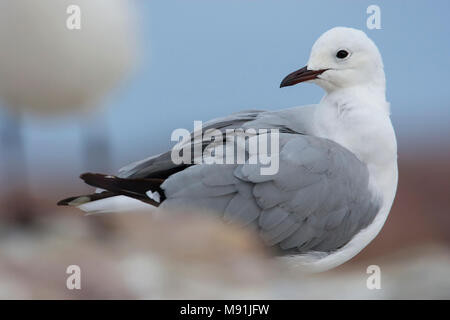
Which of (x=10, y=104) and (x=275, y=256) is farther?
(x=10, y=104)

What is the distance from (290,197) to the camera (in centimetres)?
139

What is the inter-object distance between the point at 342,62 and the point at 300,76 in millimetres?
100

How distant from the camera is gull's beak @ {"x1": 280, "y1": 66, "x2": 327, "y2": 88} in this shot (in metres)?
1.49

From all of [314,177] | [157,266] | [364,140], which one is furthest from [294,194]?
[157,266]

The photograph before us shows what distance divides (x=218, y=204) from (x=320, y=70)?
397 millimetres

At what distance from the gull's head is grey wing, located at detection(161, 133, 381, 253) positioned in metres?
0.15

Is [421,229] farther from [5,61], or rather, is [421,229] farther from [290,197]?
[5,61]

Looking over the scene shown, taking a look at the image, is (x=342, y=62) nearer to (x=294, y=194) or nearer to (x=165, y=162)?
(x=294, y=194)

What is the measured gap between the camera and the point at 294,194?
4.58ft

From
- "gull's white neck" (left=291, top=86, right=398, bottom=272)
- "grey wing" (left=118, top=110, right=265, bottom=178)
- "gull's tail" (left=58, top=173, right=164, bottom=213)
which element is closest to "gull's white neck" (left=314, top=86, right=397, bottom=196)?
"gull's white neck" (left=291, top=86, right=398, bottom=272)

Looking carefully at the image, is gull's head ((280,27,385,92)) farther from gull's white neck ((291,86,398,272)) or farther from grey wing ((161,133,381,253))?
grey wing ((161,133,381,253))

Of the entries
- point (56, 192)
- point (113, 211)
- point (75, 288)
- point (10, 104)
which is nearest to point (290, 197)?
point (113, 211)

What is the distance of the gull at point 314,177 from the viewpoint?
1.38m

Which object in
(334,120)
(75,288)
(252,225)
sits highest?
(334,120)
